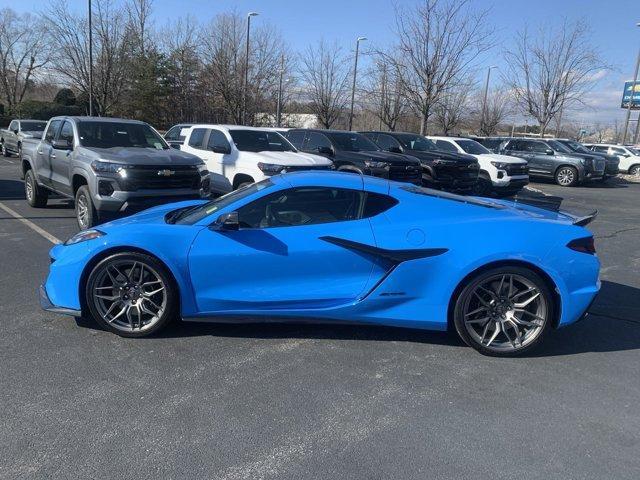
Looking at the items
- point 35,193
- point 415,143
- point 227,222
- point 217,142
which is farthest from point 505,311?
point 415,143

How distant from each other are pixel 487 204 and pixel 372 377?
1914 millimetres

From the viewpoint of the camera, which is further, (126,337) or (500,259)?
(126,337)

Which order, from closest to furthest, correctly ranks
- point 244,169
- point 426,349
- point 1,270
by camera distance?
point 426,349 → point 1,270 → point 244,169

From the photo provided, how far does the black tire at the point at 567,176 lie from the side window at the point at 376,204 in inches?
726

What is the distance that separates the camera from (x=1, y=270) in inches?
229

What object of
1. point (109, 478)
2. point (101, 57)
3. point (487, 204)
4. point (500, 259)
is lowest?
point (109, 478)

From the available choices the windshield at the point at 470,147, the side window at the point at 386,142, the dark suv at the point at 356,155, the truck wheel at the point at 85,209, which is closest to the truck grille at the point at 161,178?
the truck wheel at the point at 85,209

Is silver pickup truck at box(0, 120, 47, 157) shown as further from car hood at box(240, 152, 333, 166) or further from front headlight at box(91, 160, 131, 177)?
front headlight at box(91, 160, 131, 177)

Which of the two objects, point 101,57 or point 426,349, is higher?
point 101,57

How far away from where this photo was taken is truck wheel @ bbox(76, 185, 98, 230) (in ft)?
24.2

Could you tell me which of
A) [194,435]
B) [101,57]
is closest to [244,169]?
[194,435]

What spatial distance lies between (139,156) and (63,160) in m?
1.78

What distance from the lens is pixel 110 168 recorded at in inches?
289

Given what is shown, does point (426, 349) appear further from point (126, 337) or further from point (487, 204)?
point (126, 337)
